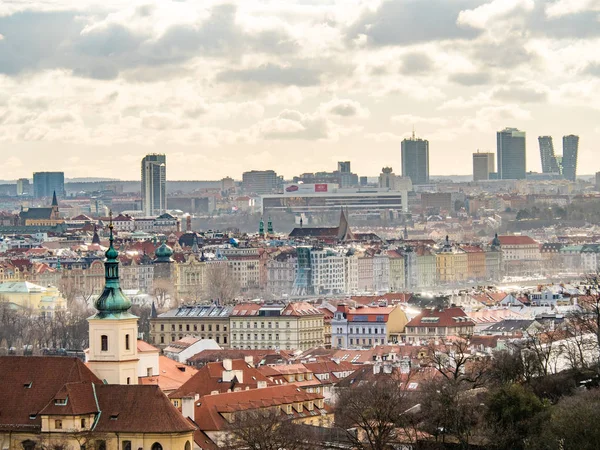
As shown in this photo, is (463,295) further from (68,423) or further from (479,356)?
(68,423)

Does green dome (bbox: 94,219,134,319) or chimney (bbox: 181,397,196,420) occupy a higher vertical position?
green dome (bbox: 94,219,134,319)

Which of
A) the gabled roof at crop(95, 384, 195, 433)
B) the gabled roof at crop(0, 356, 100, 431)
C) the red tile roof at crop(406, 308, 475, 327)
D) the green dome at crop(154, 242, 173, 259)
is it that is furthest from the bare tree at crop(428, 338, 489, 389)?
the green dome at crop(154, 242, 173, 259)

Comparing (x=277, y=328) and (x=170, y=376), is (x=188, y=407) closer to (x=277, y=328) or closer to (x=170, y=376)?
(x=170, y=376)

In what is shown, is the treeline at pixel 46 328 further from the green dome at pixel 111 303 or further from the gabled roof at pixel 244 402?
the green dome at pixel 111 303

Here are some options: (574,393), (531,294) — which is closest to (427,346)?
(574,393)

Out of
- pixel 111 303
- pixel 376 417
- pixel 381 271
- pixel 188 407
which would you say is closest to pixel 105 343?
pixel 111 303

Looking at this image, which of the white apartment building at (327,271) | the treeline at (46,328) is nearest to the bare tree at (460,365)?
the treeline at (46,328)

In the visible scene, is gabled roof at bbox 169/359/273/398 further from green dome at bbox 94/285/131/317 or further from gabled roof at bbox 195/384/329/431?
green dome at bbox 94/285/131/317
